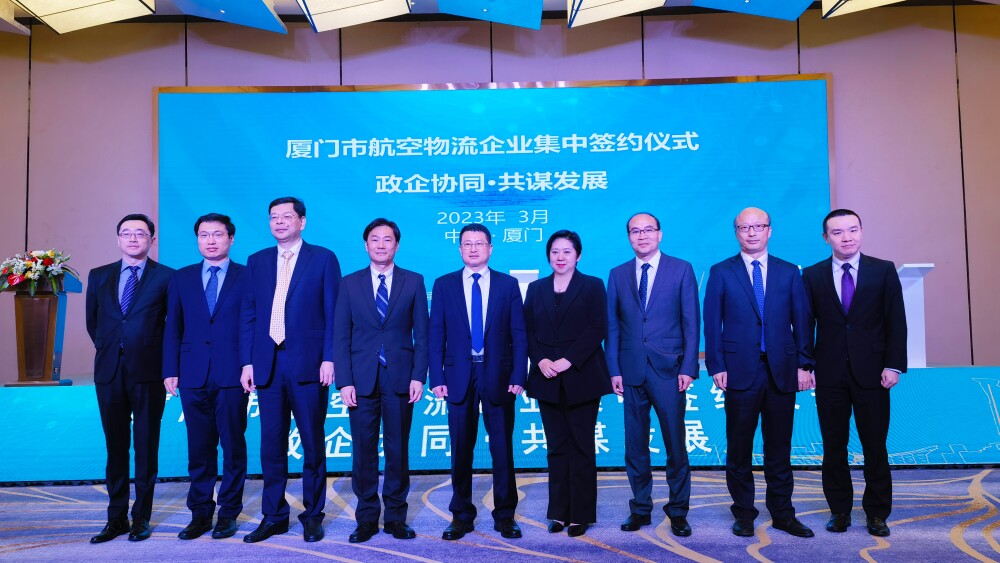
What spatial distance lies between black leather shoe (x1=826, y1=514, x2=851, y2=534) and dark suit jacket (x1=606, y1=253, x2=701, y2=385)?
2.75 feet

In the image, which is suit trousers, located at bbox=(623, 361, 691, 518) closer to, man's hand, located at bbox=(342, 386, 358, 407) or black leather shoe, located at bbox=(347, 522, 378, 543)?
black leather shoe, located at bbox=(347, 522, 378, 543)

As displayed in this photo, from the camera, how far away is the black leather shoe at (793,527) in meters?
3.06

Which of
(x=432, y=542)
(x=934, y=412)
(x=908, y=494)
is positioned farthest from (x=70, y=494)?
(x=934, y=412)

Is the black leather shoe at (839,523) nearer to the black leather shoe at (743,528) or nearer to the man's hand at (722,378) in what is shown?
the black leather shoe at (743,528)

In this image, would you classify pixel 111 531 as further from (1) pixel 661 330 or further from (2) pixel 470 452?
(1) pixel 661 330

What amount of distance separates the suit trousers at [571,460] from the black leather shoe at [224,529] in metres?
1.40

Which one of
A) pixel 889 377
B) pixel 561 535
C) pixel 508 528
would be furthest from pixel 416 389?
pixel 889 377

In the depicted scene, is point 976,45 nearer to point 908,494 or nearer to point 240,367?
point 908,494

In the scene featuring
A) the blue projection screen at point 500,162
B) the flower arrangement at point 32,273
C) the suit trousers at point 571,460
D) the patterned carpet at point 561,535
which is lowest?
the patterned carpet at point 561,535

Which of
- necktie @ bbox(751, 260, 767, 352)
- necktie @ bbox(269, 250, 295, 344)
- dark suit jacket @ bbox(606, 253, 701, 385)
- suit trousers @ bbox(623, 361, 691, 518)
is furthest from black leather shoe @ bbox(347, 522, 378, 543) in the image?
necktie @ bbox(751, 260, 767, 352)

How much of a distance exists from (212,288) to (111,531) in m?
1.15

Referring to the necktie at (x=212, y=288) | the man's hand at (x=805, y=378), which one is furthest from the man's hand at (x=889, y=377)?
the necktie at (x=212, y=288)

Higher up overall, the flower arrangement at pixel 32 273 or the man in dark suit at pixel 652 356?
the flower arrangement at pixel 32 273

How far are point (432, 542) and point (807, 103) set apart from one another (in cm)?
536
